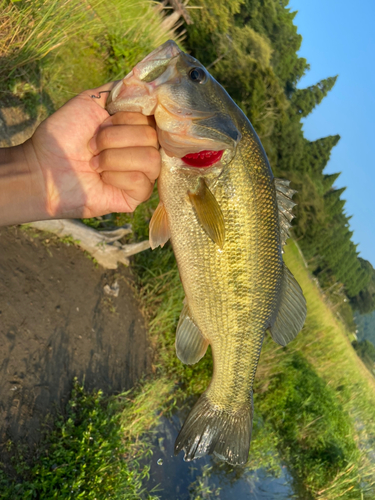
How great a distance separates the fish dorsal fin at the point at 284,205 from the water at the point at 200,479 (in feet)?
11.3

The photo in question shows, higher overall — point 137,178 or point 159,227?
point 137,178

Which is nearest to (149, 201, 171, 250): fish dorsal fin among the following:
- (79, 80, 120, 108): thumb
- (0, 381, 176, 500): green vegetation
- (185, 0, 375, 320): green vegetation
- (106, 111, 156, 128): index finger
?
(106, 111, 156, 128): index finger

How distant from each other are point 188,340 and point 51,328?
192 cm

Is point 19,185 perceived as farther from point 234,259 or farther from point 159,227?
point 234,259

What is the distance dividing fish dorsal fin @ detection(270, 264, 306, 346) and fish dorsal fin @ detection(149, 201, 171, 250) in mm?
960

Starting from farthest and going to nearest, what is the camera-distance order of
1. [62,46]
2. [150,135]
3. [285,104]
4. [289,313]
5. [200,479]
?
[285,104]
[62,46]
[200,479]
[289,313]
[150,135]

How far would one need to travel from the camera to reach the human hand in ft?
5.95

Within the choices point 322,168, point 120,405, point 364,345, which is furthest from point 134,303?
point 364,345

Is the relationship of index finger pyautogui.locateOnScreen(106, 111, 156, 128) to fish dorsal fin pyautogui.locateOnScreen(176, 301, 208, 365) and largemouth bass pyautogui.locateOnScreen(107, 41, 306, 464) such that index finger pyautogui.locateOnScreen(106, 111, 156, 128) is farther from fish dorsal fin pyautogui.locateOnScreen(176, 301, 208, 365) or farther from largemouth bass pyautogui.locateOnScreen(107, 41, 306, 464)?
fish dorsal fin pyautogui.locateOnScreen(176, 301, 208, 365)

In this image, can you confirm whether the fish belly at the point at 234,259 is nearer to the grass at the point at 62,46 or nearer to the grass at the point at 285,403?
the grass at the point at 285,403

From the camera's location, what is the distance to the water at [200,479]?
4.20 meters

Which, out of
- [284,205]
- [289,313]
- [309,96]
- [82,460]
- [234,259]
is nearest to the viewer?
[234,259]

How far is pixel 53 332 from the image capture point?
364 centimetres

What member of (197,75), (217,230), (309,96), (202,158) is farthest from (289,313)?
(309,96)
